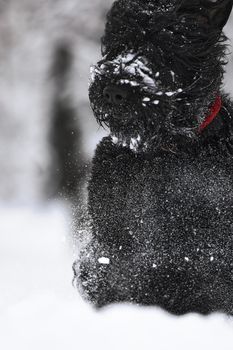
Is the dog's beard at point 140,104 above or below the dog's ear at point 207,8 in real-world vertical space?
below

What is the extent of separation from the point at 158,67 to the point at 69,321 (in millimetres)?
1846

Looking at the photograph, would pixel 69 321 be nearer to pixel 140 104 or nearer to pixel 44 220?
pixel 140 104

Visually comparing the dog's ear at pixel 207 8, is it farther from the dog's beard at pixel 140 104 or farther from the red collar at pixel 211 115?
the red collar at pixel 211 115

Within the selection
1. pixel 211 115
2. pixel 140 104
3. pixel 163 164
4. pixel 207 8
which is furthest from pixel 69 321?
pixel 207 8

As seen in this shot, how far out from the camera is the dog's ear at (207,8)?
377 centimetres

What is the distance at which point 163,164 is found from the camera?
4.23m

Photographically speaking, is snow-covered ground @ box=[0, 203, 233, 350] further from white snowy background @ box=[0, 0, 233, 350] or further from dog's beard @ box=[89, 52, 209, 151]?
dog's beard @ box=[89, 52, 209, 151]

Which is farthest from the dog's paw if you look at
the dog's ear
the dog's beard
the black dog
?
the dog's ear

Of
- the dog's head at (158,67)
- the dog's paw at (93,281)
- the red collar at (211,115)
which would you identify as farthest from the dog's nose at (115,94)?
the dog's paw at (93,281)

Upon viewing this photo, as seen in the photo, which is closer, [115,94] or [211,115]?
[115,94]

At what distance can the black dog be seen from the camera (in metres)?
3.70

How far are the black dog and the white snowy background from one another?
251mm

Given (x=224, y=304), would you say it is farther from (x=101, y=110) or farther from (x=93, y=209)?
(x=101, y=110)

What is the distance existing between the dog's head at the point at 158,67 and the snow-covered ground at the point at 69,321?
1.26 metres
